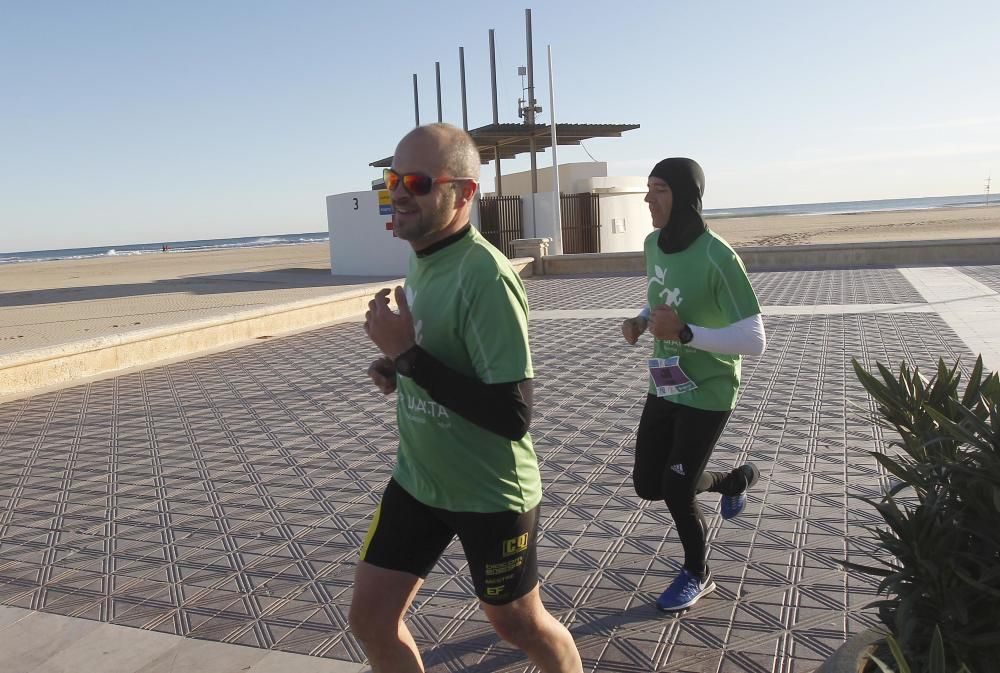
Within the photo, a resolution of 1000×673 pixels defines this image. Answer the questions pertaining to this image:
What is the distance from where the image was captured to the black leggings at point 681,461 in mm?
3469

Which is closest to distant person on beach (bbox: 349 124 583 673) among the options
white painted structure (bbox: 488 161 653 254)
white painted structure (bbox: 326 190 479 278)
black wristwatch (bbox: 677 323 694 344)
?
black wristwatch (bbox: 677 323 694 344)

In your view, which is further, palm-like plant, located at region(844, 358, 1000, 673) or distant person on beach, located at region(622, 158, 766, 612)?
distant person on beach, located at region(622, 158, 766, 612)

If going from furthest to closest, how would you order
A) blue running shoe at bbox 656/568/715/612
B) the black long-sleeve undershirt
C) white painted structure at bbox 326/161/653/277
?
white painted structure at bbox 326/161/653/277
blue running shoe at bbox 656/568/715/612
the black long-sleeve undershirt

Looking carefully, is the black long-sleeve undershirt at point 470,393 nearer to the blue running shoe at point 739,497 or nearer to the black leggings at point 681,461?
the black leggings at point 681,461

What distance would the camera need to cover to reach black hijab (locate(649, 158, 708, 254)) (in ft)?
11.6

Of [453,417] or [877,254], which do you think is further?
[877,254]

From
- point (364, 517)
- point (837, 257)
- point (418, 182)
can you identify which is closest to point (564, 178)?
point (837, 257)

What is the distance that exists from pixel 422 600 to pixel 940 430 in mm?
2486

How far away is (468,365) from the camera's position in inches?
91.5

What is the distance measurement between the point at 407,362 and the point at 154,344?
981 cm

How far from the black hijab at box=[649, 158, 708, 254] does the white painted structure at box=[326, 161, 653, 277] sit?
67.1 ft

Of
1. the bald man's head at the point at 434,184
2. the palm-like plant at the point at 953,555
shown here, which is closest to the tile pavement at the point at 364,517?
the palm-like plant at the point at 953,555

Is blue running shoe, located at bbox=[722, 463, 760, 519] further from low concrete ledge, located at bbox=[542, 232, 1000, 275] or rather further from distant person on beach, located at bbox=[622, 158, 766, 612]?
low concrete ledge, located at bbox=[542, 232, 1000, 275]

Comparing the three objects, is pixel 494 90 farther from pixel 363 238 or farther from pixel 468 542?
pixel 468 542
